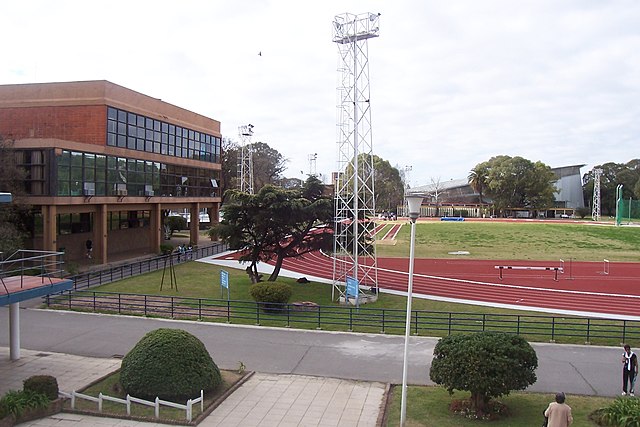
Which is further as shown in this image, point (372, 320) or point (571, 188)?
point (571, 188)

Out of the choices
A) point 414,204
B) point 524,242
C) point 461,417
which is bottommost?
point 461,417

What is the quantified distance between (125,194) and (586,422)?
3307 cm

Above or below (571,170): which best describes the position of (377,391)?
below

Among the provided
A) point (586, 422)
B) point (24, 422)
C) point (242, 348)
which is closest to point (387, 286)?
point (242, 348)

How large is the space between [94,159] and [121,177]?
311 centimetres

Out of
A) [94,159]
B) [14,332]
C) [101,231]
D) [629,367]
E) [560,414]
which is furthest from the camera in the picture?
[101,231]

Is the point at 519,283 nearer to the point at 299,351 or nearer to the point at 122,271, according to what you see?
the point at 299,351

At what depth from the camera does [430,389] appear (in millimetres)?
14320

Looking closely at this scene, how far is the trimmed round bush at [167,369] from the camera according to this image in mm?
12781

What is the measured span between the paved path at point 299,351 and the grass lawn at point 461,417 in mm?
862

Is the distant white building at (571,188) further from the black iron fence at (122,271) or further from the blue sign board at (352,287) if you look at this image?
the blue sign board at (352,287)

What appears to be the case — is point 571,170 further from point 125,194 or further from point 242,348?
point 242,348

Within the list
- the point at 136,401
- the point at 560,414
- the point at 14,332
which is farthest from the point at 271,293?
the point at 560,414

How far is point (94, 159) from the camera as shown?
115 ft
